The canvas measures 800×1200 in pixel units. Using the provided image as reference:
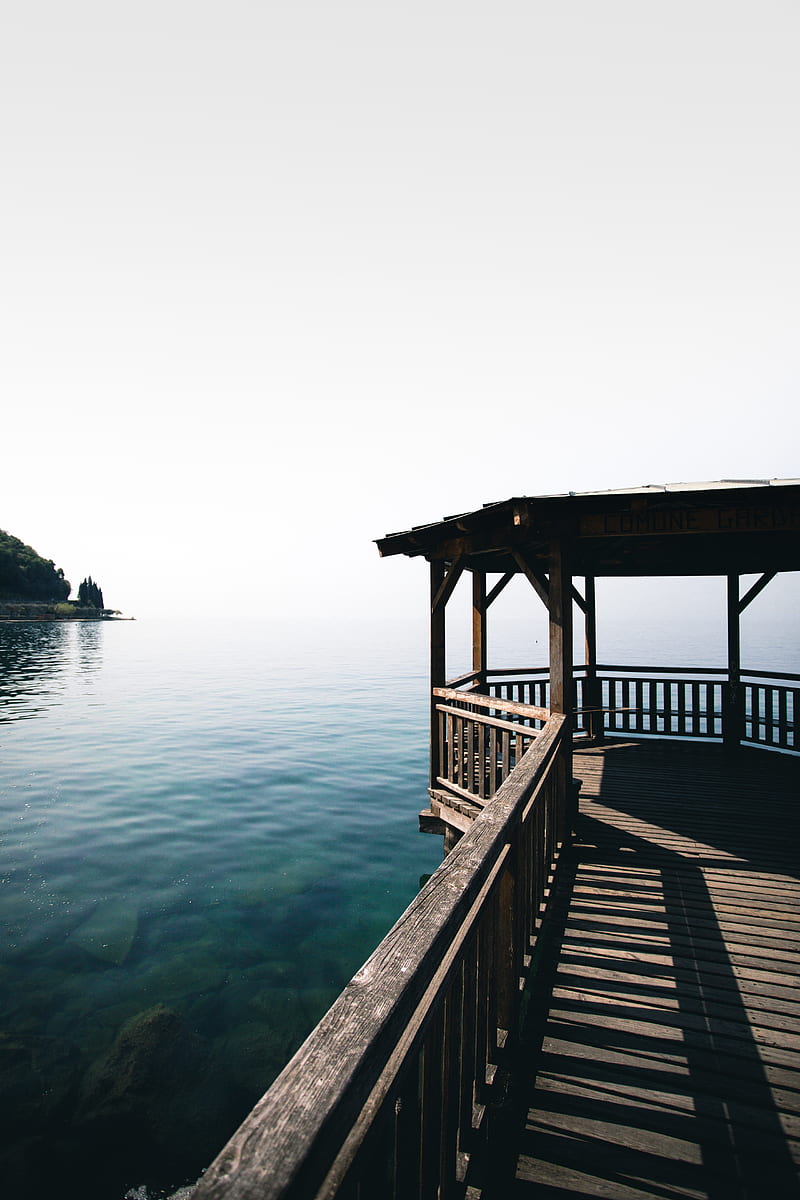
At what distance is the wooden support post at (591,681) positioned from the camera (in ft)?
35.9

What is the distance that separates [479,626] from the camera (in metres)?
10.2

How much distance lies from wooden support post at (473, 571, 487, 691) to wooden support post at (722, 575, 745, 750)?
429 centimetres

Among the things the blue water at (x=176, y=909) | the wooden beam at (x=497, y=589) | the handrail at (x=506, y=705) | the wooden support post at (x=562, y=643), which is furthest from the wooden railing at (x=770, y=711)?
the blue water at (x=176, y=909)

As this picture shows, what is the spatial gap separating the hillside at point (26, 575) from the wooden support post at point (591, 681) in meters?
123

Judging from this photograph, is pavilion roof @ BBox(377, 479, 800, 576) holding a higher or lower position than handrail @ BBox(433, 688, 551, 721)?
higher

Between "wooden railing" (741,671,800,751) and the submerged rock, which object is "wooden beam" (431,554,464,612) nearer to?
"wooden railing" (741,671,800,751)

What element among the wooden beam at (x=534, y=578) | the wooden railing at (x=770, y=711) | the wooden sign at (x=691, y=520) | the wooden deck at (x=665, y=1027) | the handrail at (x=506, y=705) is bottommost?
the wooden deck at (x=665, y=1027)

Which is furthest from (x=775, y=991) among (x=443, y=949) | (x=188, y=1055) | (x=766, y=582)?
(x=766, y=582)

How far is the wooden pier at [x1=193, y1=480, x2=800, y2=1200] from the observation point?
133cm

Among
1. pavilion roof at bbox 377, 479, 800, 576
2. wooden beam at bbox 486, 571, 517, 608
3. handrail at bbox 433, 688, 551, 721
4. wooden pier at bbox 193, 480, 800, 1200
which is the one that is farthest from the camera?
wooden beam at bbox 486, 571, 517, 608

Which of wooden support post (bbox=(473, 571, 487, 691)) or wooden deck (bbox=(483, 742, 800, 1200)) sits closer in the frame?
wooden deck (bbox=(483, 742, 800, 1200))

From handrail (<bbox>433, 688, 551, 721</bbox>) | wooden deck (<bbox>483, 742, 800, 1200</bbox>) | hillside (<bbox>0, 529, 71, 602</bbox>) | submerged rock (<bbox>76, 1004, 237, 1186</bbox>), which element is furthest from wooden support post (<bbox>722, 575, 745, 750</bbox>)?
hillside (<bbox>0, 529, 71, 602</bbox>)

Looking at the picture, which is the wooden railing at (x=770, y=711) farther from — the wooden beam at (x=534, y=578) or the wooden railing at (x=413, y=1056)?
the wooden railing at (x=413, y=1056)

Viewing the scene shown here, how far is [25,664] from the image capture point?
136 ft
